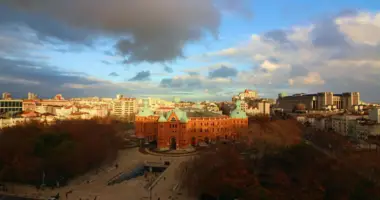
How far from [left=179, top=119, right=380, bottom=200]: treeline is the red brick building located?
1899 cm

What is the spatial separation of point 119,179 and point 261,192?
16.3 metres

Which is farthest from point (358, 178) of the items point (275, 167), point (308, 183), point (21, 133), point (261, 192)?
point (21, 133)

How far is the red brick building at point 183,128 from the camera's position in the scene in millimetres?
44812

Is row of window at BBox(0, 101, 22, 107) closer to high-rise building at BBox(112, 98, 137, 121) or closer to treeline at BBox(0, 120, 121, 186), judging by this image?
high-rise building at BBox(112, 98, 137, 121)

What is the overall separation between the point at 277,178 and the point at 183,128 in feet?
83.4

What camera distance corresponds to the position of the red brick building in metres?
44.8

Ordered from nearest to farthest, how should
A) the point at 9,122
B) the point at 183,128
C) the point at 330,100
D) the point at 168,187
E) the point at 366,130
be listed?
the point at 168,187, the point at 183,128, the point at 366,130, the point at 9,122, the point at 330,100

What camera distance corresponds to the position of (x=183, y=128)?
44.9 m

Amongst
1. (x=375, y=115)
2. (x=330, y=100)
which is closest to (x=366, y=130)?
(x=375, y=115)

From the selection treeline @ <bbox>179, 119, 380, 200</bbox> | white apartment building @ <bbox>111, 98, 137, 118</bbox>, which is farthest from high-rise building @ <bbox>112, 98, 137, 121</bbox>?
treeline @ <bbox>179, 119, 380, 200</bbox>

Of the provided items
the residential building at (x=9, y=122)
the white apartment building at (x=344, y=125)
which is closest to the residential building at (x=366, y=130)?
the white apartment building at (x=344, y=125)

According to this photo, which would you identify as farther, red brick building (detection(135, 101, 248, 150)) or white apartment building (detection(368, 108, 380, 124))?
white apartment building (detection(368, 108, 380, 124))

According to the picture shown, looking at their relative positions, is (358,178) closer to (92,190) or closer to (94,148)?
(92,190)

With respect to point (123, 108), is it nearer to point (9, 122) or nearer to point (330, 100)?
point (9, 122)
